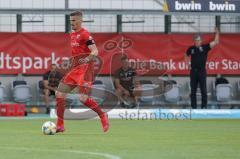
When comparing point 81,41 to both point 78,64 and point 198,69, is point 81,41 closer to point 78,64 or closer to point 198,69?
point 78,64

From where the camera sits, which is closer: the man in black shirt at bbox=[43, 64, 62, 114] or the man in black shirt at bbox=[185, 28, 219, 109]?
the man in black shirt at bbox=[185, 28, 219, 109]

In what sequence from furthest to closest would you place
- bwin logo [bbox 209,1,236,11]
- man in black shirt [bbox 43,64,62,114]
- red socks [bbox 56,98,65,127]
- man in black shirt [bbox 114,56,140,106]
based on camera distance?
man in black shirt [bbox 114,56,140,106]
man in black shirt [bbox 43,64,62,114]
bwin logo [bbox 209,1,236,11]
red socks [bbox 56,98,65,127]

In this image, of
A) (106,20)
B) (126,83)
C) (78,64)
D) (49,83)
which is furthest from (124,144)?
(106,20)

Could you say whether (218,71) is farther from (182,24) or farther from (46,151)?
(46,151)

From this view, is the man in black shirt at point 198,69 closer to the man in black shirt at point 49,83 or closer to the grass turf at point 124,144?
the man in black shirt at point 49,83

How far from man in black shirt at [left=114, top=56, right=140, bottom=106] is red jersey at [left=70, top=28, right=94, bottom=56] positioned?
42.2ft

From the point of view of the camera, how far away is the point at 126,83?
28891 millimetres

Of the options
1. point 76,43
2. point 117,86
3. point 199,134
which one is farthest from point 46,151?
point 117,86

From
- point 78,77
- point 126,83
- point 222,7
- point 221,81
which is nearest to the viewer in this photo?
point 78,77

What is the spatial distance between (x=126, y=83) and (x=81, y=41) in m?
13.3

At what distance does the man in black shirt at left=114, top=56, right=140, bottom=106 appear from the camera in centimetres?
2878

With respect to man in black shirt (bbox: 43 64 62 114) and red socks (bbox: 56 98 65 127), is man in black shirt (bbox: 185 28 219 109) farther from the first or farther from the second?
→ red socks (bbox: 56 98 65 127)

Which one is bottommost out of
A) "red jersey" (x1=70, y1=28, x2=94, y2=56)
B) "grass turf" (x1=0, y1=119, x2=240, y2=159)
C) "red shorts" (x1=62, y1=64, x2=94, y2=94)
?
"grass turf" (x1=0, y1=119, x2=240, y2=159)

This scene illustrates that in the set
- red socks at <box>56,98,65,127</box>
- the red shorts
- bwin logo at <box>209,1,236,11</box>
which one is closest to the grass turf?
red socks at <box>56,98,65,127</box>
